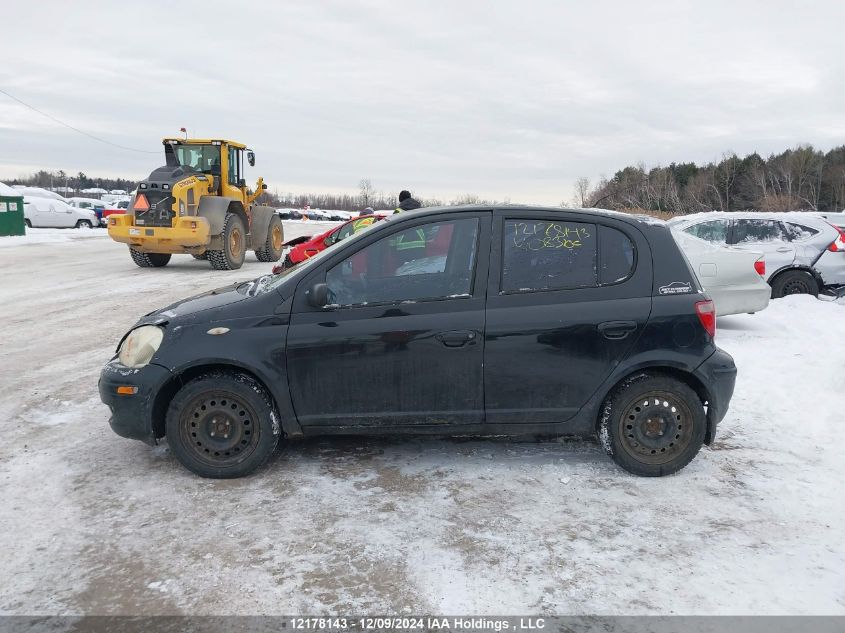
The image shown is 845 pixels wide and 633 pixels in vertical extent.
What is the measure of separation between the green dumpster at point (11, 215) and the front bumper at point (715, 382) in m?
27.2

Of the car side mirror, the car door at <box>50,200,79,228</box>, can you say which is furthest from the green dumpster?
the car side mirror

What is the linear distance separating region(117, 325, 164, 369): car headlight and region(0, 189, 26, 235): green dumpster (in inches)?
981

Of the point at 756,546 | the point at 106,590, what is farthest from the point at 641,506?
the point at 106,590

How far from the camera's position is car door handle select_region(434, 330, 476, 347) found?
156 inches

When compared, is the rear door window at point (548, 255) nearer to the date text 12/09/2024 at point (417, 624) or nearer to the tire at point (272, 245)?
the date text 12/09/2024 at point (417, 624)

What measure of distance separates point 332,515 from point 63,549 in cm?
133

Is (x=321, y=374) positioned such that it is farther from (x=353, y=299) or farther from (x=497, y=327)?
(x=497, y=327)

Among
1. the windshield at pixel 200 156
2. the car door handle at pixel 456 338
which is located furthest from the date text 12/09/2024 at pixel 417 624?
the windshield at pixel 200 156

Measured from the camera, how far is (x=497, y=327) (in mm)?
3977

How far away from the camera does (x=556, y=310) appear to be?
4.01m

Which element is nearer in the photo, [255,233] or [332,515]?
[332,515]

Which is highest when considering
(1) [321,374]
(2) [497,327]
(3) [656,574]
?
(2) [497,327]

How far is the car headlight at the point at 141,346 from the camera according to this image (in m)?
4.03

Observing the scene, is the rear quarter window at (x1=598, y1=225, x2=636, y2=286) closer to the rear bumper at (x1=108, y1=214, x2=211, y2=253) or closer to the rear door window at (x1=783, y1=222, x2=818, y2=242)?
the rear door window at (x1=783, y1=222, x2=818, y2=242)
